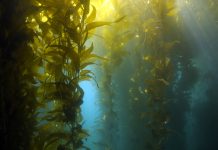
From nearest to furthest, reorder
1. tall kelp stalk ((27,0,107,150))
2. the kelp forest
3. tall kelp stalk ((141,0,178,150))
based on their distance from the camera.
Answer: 1. the kelp forest
2. tall kelp stalk ((27,0,107,150))
3. tall kelp stalk ((141,0,178,150))

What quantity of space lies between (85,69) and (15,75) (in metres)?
1.03

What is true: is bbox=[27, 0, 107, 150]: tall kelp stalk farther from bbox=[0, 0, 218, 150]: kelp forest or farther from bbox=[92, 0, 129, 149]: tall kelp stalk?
bbox=[92, 0, 129, 149]: tall kelp stalk

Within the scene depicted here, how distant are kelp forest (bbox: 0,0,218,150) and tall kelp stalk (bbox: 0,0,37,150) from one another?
11mm

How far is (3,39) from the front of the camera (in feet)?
11.4

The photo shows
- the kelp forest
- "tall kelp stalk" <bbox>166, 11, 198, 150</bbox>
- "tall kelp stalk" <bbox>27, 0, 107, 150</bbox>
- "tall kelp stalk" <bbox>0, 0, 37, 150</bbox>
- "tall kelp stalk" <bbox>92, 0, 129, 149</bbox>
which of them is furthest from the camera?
"tall kelp stalk" <bbox>166, 11, 198, 150</bbox>

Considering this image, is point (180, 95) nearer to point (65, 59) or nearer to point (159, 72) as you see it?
point (159, 72)

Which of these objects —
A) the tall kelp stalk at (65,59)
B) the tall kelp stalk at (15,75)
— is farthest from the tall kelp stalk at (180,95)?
the tall kelp stalk at (15,75)

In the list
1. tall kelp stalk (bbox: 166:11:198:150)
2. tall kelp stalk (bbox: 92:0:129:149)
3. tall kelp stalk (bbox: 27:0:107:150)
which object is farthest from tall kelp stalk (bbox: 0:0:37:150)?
tall kelp stalk (bbox: 166:11:198:150)

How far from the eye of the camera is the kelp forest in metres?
3.55

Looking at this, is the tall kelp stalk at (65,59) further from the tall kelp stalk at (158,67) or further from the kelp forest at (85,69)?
the tall kelp stalk at (158,67)

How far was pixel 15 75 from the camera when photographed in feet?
11.6

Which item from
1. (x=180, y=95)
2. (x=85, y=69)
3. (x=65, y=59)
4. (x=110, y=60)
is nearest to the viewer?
(x=65, y=59)

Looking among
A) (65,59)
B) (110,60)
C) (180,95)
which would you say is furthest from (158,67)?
(180,95)

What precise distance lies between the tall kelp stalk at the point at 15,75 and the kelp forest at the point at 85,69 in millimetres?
11
